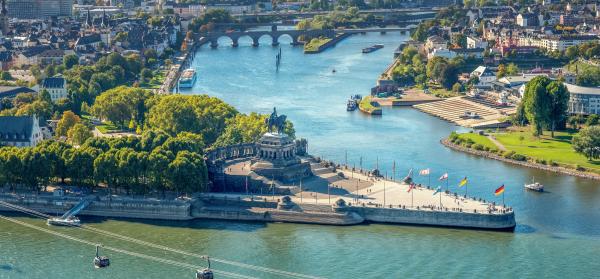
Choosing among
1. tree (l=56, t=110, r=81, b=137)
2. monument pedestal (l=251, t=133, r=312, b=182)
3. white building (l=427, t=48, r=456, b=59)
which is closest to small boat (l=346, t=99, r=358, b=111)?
white building (l=427, t=48, r=456, b=59)

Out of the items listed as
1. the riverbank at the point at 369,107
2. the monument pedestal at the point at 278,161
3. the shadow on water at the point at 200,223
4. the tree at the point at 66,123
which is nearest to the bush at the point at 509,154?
the monument pedestal at the point at 278,161

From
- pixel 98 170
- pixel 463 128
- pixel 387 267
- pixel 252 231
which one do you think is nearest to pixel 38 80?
pixel 463 128

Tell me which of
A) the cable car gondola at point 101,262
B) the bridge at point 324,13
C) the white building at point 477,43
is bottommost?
the cable car gondola at point 101,262

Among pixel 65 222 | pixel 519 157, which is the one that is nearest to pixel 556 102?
pixel 519 157

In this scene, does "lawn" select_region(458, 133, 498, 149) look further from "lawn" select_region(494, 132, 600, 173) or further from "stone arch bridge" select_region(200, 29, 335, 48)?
"stone arch bridge" select_region(200, 29, 335, 48)

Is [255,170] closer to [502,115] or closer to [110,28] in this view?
[502,115]

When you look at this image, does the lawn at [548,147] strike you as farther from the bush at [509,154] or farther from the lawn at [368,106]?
the lawn at [368,106]
